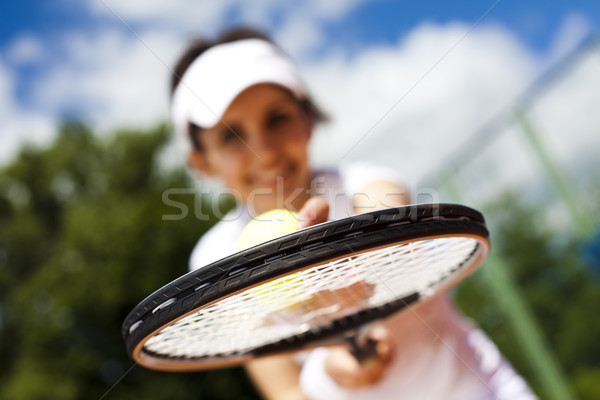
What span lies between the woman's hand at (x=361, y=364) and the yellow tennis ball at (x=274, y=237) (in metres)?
0.26

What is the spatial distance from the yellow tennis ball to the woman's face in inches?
7.5

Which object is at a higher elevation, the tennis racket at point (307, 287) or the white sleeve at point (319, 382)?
the tennis racket at point (307, 287)

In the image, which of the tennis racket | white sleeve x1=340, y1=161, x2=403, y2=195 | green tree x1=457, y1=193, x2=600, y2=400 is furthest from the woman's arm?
green tree x1=457, y1=193, x2=600, y2=400

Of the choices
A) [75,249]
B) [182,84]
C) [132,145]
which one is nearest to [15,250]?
[75,249]

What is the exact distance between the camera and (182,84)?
0.95 meters

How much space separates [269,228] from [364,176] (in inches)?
14.1

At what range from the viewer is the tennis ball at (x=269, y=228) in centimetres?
54

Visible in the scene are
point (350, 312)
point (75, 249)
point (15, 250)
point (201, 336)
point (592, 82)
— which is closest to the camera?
point (201, 336)

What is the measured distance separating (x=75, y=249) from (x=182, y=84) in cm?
596

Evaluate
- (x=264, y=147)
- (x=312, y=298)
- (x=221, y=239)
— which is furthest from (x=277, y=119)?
(x=312, y=298)

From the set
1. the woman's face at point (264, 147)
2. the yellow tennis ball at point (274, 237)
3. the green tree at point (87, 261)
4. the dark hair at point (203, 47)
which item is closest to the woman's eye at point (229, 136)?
the woman's face at point (264, 147)

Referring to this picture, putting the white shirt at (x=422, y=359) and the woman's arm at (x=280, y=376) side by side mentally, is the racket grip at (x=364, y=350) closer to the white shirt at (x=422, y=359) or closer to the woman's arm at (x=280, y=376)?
the white shirt at (x=422, y=359)

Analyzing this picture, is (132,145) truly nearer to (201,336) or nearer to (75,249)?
(75,249)

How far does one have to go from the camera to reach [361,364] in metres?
0.85
